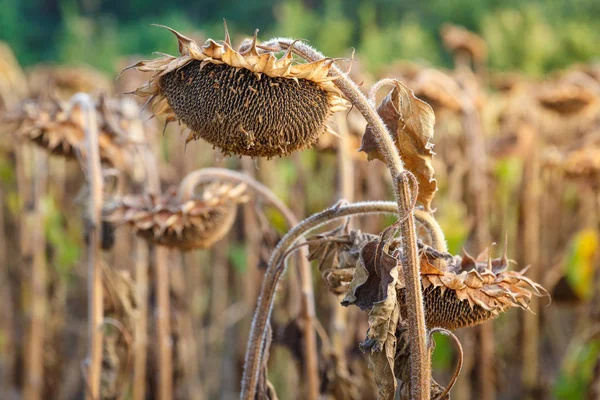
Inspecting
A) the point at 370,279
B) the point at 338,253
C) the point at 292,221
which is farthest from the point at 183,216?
the point at 370,279

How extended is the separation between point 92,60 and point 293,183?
599cm

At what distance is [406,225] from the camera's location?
87 centimetres

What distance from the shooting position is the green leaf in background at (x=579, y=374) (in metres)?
2.22

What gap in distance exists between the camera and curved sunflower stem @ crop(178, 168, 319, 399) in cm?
141

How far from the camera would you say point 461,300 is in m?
0.91

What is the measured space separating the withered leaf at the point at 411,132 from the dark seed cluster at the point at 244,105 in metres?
0.11

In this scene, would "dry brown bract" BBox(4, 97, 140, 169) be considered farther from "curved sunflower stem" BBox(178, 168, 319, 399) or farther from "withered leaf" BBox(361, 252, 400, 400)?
"withered leaf" BBox(361, 252, 400, 400)

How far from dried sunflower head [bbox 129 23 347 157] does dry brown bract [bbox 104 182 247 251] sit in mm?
512

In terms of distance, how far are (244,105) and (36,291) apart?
75.3 inches

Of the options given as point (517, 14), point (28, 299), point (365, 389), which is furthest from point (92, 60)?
point (365, 389)

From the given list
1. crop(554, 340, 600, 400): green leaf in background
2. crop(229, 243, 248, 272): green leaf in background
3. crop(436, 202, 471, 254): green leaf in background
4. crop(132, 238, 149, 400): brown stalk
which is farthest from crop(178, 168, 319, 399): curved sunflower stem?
crop(229, 243, 248, 272): green leaf in background

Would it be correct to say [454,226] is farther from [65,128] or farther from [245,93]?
[245,93]

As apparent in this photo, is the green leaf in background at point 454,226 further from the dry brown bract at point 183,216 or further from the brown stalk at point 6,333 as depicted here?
the brown stalk at point 6,333

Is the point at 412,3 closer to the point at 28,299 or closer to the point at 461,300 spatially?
the point at 28,299
